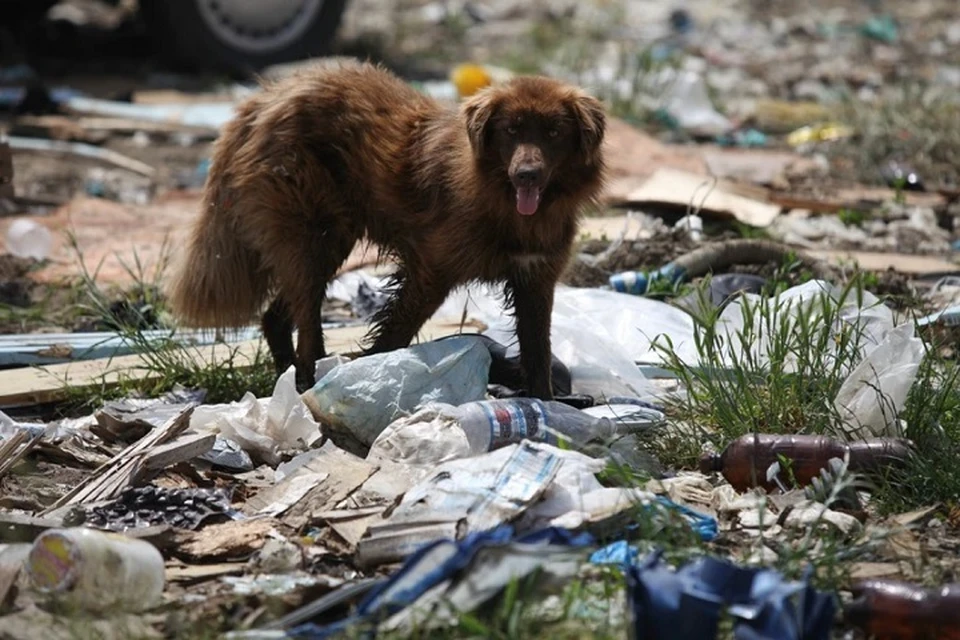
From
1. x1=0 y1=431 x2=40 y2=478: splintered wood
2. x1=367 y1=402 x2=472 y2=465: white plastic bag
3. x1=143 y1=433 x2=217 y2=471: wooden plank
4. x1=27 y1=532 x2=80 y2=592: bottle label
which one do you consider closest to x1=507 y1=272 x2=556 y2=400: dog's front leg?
x1=367 y1=402 x2=472 y2=465: white plastic bag

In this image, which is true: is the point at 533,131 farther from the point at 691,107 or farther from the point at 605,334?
the point at 691,107

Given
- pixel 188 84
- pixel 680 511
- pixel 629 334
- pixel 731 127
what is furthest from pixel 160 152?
pixel 680 511

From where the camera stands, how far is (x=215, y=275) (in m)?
6.14

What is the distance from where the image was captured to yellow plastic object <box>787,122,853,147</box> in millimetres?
10852

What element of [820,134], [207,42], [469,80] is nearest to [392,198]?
[469,80]

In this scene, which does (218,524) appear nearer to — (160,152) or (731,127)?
(160,152)

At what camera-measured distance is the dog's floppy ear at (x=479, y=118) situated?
546cm

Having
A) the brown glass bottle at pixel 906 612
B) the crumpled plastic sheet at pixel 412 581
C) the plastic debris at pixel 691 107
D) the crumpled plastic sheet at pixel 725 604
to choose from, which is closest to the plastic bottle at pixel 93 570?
the crumpled plastic sheet at pixel 412 581

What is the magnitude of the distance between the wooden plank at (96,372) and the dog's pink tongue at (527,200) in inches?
41.7

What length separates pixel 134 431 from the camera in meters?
5.38

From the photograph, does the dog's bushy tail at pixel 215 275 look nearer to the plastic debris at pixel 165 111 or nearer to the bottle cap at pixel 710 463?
the bottle cap at pixel 710 463

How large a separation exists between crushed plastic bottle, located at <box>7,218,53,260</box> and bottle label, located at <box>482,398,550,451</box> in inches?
149

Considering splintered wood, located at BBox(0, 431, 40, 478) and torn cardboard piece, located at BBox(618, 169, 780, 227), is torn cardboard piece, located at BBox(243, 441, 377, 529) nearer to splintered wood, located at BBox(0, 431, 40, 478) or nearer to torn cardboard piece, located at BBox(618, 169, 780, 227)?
splintered wood, located at BBox(0, 431, 40, 478)

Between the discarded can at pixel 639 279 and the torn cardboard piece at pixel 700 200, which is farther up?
the torn cardboard piece at pixel 700 200
